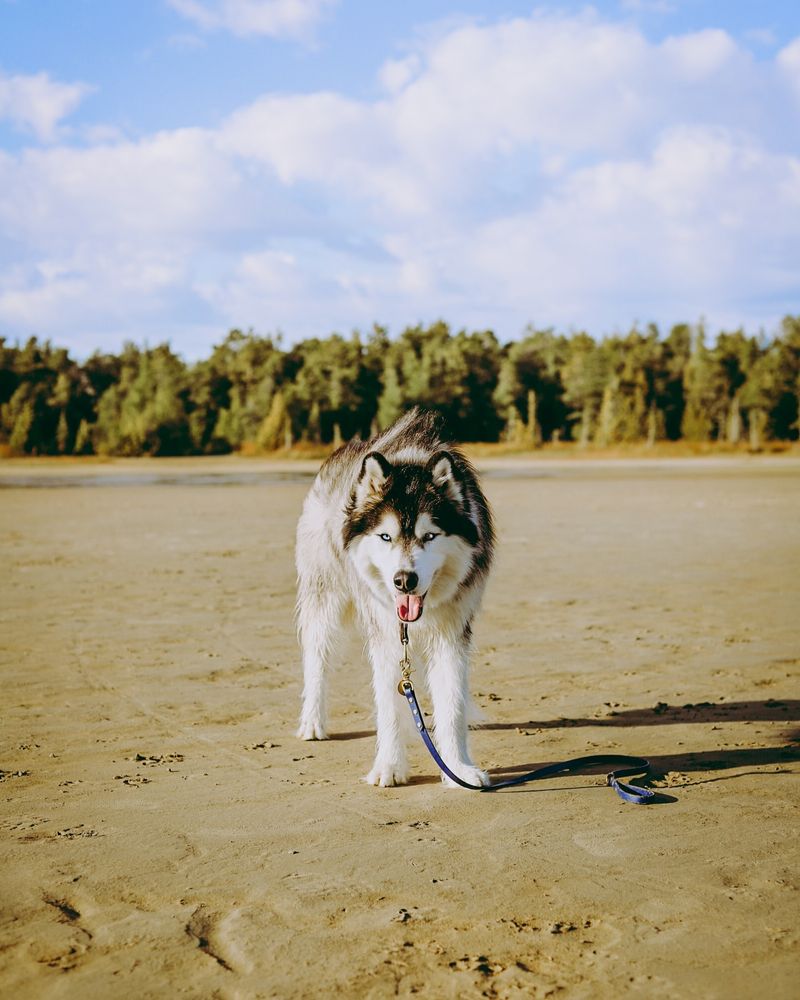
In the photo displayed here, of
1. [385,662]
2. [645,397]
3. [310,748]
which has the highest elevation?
[645,397]

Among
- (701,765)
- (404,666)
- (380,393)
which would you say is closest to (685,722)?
(701,765)

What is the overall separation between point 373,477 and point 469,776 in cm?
182

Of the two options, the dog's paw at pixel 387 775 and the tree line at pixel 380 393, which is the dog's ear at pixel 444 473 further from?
the tree line at pixel 380 393

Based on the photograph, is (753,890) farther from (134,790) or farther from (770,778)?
(134,790)

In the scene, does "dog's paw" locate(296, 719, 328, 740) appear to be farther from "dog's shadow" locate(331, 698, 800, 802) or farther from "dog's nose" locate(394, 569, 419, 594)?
"dog's nose" locate(394, 569, 419, 594)

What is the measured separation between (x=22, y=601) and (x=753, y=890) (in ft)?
32.1

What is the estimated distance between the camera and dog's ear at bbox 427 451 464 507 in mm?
5480

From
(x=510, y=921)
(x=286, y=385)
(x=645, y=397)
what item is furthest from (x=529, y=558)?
(x=645, y=397)

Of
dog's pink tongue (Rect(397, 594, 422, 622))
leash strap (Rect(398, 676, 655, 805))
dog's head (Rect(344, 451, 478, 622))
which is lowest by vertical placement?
leash strap (Rect(398, 676, 655, 805))

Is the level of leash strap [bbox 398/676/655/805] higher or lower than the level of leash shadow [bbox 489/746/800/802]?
higher

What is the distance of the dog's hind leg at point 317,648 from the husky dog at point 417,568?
0.53 meters

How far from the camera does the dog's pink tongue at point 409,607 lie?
207 inches

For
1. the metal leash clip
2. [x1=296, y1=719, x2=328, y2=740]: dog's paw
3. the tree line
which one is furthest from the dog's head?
the tree line

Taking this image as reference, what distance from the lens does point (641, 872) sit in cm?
426
